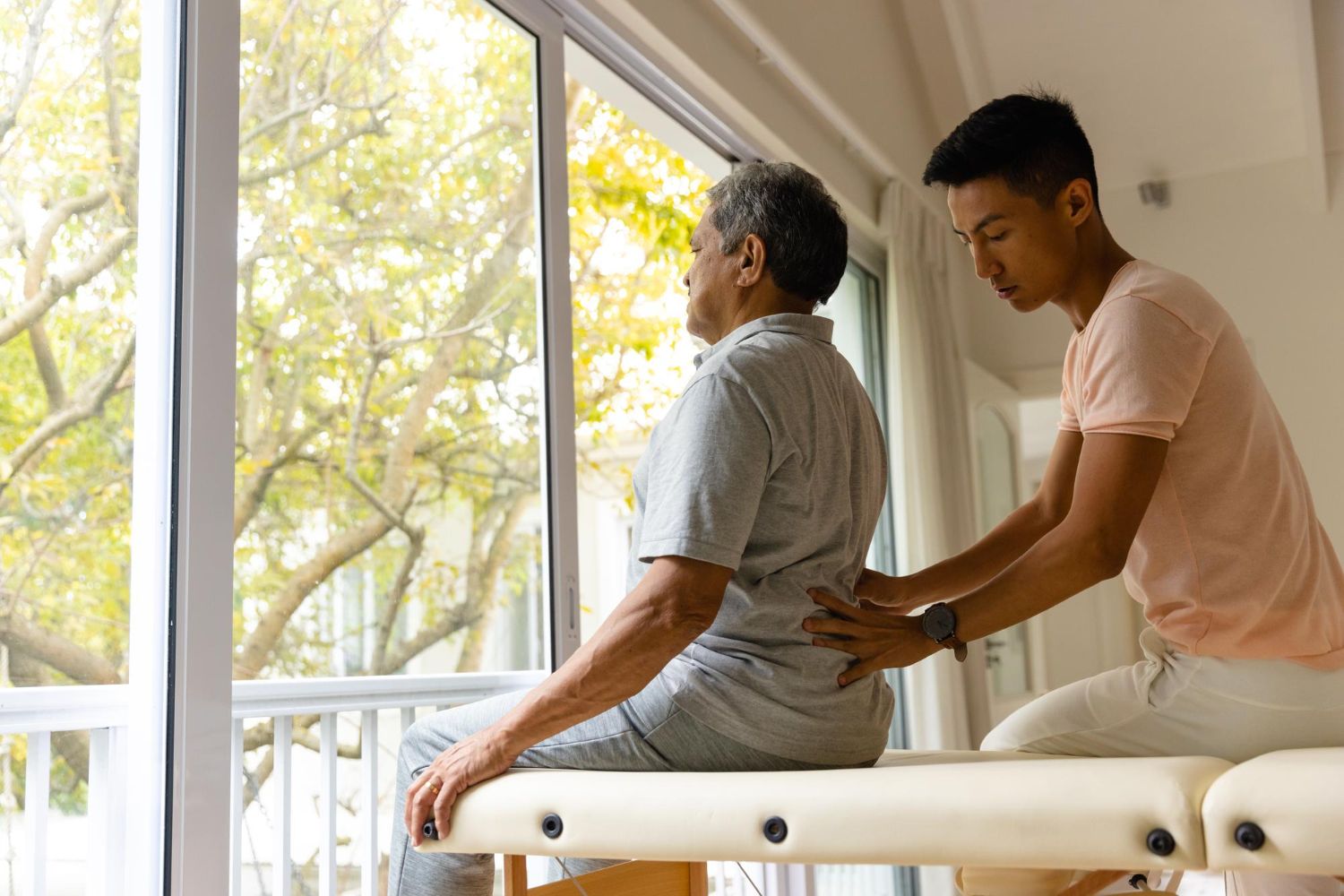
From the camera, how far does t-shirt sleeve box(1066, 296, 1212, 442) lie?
134 cm

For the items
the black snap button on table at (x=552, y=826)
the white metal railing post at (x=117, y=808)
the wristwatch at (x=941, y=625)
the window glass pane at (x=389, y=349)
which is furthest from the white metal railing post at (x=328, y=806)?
the wristwatch at (x=941, y=625)

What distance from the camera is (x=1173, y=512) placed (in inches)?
55.1

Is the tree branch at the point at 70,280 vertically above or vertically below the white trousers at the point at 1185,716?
above

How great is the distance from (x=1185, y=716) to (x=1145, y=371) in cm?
41

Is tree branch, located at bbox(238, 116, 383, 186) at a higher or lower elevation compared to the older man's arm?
higher

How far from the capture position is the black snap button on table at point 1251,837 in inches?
40.4

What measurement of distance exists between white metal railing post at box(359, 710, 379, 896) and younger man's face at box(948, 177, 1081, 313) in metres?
1.61

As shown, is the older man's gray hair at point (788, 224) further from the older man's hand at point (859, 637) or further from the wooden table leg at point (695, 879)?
the wooden table leg at point (695, 879)

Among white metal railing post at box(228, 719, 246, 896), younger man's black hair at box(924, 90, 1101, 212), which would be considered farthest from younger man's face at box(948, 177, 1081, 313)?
white metal railing post at box(228, 719, 246, 896)

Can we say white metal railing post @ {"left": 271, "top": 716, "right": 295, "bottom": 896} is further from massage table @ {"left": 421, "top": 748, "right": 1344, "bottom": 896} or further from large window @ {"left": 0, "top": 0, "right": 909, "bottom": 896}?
massage table @ {"left": 421, "top": 748, "right": 1344, "bottom": 896}

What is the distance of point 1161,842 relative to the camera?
3.45 feet

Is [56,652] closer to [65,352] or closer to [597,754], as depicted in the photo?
[65,352]

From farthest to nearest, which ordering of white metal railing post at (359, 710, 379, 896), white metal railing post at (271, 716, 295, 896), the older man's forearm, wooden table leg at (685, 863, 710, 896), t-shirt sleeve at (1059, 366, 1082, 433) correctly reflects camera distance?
1. white metal railing post at (359, 710, 379, 896)
2. white metal railing post at (271, 716, 295, 896)
3. wooden table leg at (685, 863, 710, 896)
4. t-shirt sleeve at (1059, 366, 1082, 433)
5. the older man's forearm

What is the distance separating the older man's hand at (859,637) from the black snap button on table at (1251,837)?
1.39 ft
